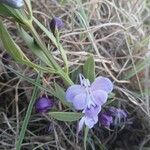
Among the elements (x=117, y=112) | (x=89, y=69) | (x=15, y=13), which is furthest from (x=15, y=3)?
(x=117, y=112)

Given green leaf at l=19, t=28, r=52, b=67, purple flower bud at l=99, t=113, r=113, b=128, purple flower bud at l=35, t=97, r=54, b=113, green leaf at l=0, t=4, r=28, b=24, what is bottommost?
purple flower bud at l=99, t=113, r=113, b=128

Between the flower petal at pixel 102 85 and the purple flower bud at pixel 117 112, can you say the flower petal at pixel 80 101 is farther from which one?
Answer: the purple flower bud at pixel 117 112

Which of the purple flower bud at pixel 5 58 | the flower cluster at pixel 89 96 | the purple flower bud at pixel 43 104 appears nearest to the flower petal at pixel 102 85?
the flower cluster at pixel 89 96

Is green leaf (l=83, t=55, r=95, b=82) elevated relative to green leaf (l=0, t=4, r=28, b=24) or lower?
lower

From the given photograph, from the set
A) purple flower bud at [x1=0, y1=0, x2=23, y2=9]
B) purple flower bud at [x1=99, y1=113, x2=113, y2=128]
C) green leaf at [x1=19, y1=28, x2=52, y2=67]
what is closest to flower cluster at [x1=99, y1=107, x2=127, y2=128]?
purple flower bud at [x1=99, y1=113, x2=113, y2=128]

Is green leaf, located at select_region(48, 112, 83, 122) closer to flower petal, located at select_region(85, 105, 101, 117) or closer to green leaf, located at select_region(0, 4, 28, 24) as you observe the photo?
flower petal, located at select_region(85, 105, 101, 117)

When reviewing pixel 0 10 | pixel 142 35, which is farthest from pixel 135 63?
pixel 0 10
